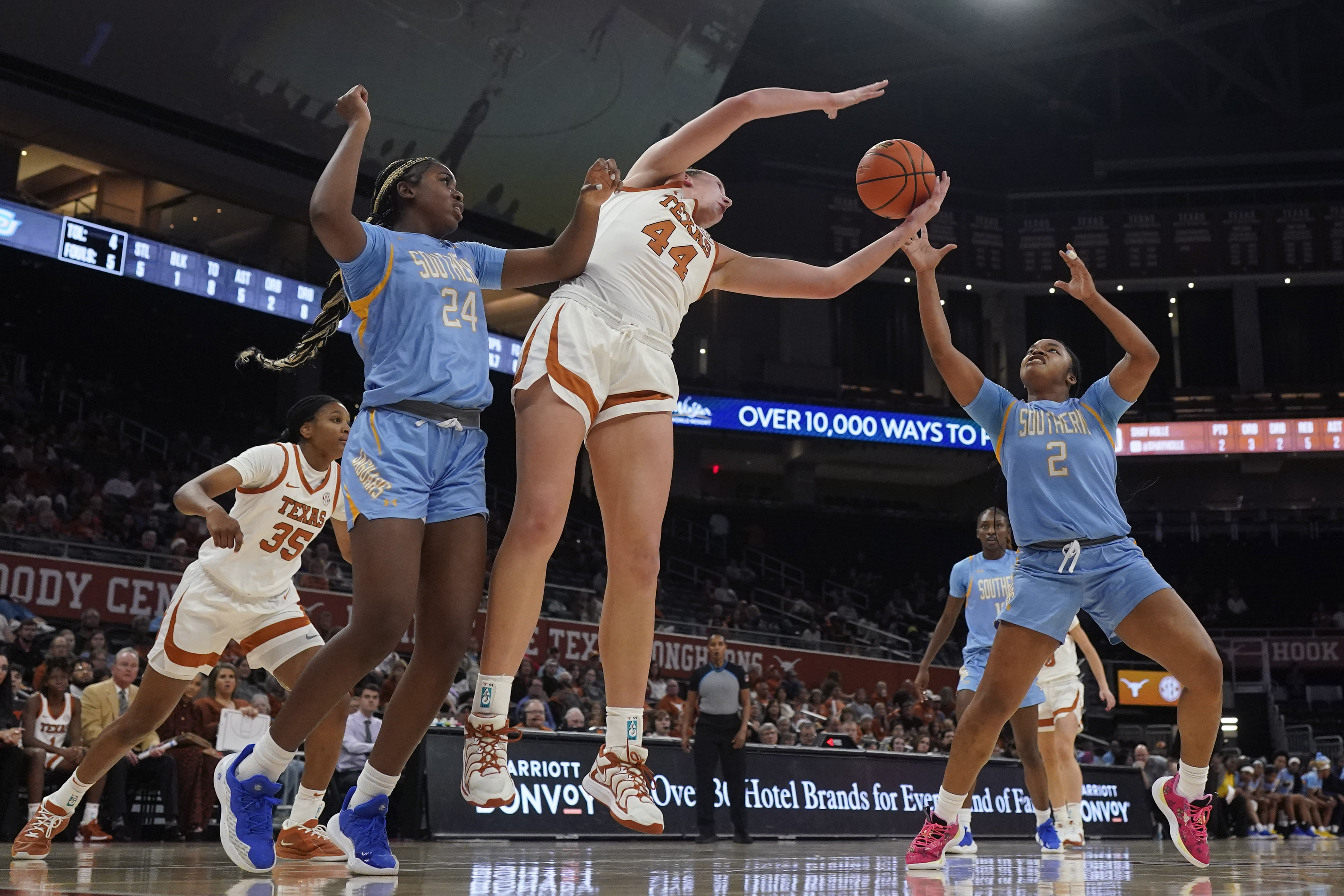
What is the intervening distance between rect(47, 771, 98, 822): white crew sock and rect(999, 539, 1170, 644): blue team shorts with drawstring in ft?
13.5

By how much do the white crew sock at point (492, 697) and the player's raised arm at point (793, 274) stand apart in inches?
64.0

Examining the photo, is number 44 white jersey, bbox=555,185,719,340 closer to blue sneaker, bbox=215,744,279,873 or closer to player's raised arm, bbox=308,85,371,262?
player's raised arm, bbox=308,85,371,262

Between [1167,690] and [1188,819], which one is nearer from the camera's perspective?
[1188,819]

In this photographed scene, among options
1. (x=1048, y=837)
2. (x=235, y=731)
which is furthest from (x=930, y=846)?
(x=235, y=731)

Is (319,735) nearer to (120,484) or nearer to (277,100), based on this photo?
(120,484)

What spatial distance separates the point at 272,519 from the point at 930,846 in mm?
3182

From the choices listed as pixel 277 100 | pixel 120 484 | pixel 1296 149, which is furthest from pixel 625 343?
pixel 1296 149

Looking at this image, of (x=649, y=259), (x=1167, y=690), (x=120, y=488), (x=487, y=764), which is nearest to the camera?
(x=487, y=764)

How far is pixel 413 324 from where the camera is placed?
3.86 metres

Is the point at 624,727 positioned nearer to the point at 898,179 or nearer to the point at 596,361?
the point at 596,361

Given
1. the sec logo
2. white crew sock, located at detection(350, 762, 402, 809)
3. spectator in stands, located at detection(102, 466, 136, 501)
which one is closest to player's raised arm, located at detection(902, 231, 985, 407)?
white crew sock, located at detection(350, 762, 402, 809)

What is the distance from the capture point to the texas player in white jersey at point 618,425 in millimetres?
3697

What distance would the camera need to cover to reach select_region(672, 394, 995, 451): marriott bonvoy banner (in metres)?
27.2

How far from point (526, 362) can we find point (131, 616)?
40.7 ft
